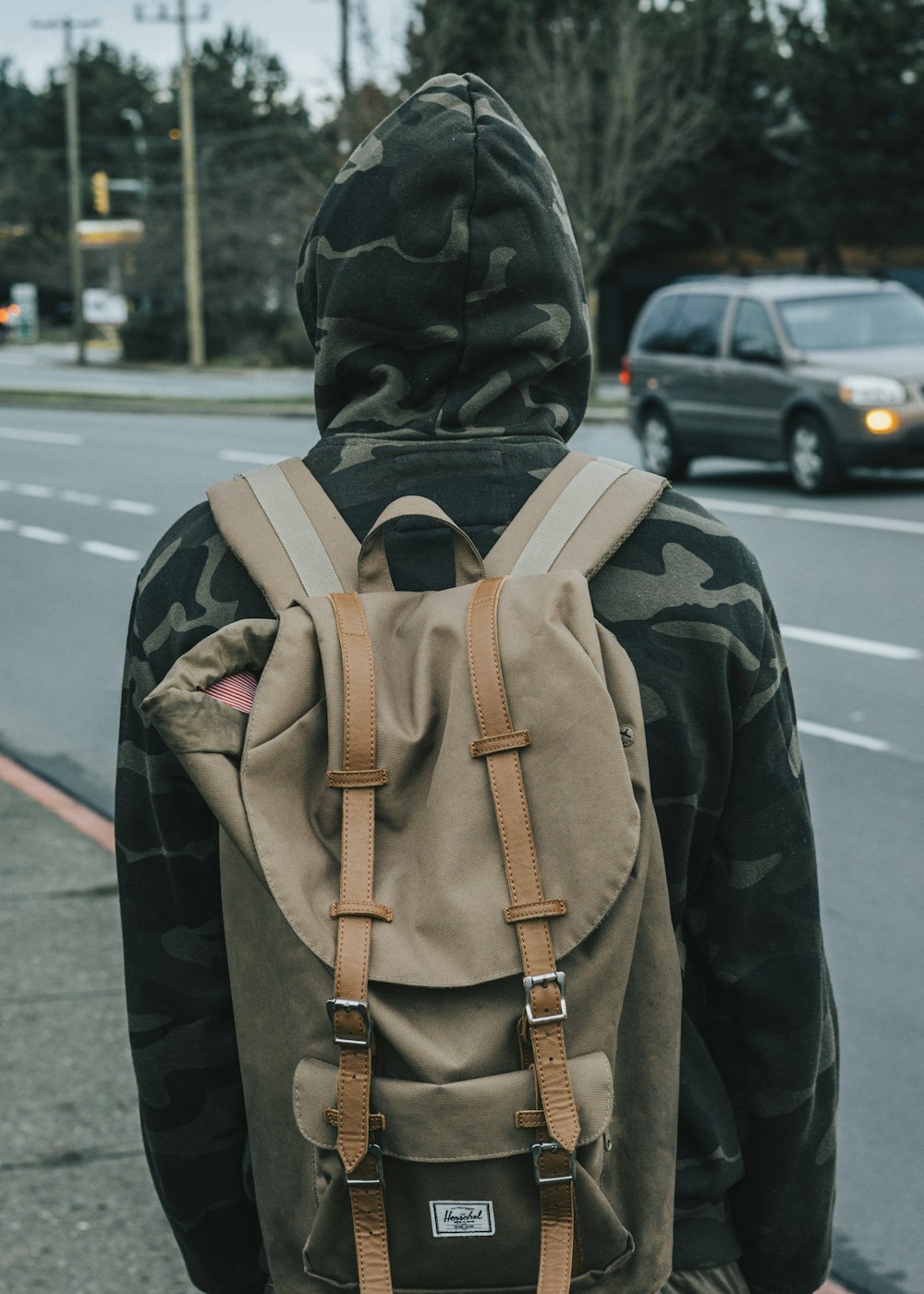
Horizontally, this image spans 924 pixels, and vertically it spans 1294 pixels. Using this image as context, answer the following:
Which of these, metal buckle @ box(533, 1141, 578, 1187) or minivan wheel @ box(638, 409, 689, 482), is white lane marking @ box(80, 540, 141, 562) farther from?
metal buckle @ box(533, 1141, 578, 1187)

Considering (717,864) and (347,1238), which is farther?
(717,864)

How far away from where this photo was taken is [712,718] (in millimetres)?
1567

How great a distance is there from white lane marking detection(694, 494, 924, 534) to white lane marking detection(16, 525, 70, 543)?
513 cm

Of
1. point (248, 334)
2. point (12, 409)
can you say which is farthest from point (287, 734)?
point (248, 334)

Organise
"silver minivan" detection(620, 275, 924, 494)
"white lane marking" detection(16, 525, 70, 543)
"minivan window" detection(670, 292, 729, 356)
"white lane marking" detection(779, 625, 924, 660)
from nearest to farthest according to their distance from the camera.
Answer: "white lane marking" detection(779, 625, 924, 660) → "white lane marking" detection(16, 525, 70, 543) → "silver minivan" detection(620, 275, 924, 494) → "minivan window" detection(670, 292, 729, 356)

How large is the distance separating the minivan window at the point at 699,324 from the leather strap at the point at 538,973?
1392 cm

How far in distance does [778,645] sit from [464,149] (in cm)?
59

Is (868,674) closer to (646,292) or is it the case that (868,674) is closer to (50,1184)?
(50,1184)

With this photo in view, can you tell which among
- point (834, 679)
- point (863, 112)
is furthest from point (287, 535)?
point (863, 112)

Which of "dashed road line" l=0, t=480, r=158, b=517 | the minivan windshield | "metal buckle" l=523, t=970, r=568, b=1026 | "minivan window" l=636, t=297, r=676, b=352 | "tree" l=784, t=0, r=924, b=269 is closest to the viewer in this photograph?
"metal buckle" l=523, t=970, r=568, b=1026

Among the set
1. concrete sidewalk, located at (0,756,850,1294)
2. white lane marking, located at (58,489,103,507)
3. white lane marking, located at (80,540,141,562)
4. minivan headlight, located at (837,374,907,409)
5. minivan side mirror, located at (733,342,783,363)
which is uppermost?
minivan side mirror, located at (733,342,783,363)

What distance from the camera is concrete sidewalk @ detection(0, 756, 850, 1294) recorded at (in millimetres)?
3102

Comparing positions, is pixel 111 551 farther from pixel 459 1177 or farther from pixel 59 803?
pixel 459 1177

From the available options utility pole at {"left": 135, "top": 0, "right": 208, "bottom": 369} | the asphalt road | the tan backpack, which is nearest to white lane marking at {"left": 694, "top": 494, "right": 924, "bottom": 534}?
the asphalt road
